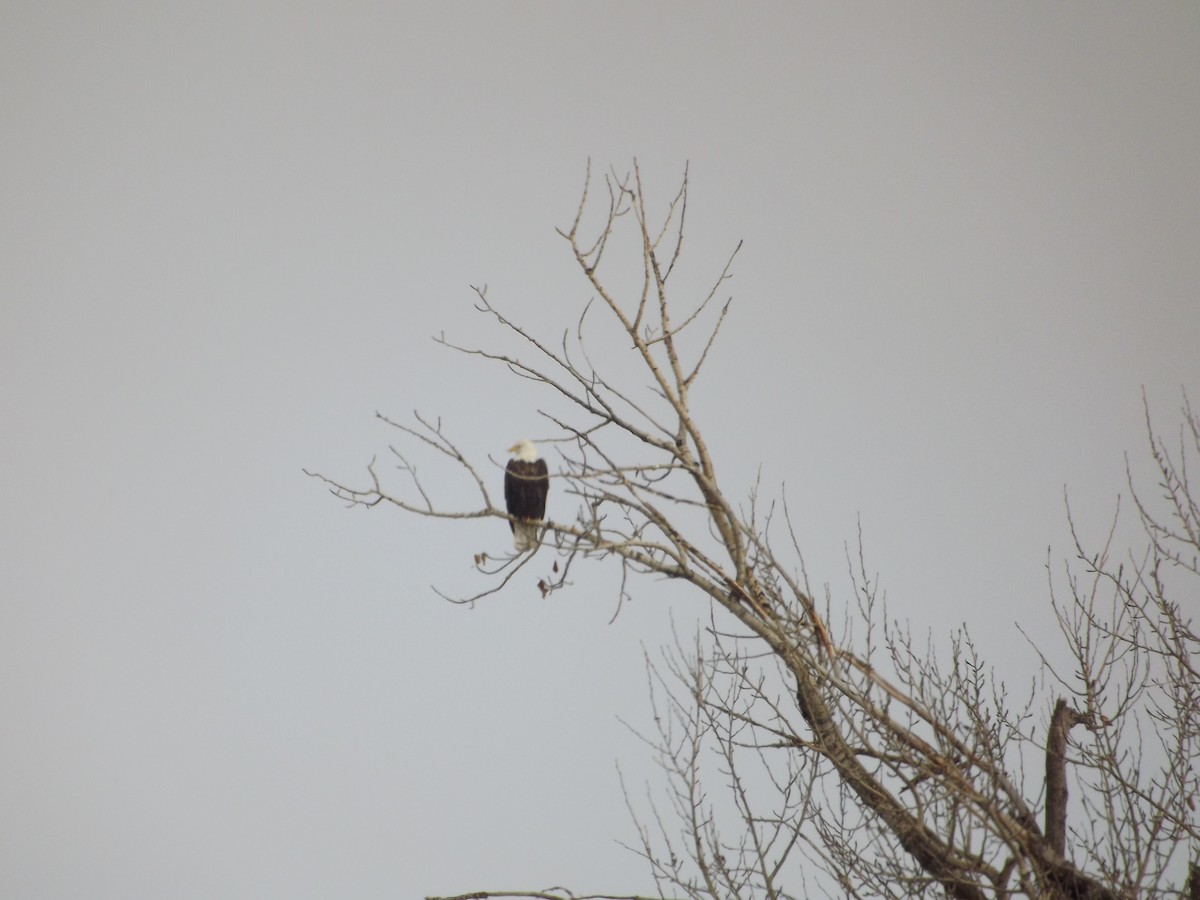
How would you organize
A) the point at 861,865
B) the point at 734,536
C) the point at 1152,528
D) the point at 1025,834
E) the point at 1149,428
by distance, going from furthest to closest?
the point at 1152,528, the point at 1149,428, the point at 861,865, the point at 734,536, the point at 1025,834

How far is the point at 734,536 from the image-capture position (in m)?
3.35

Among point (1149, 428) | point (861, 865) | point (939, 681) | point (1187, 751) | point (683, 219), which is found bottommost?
point (861, 865)

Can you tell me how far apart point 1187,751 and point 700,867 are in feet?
6.29

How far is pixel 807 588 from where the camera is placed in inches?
129

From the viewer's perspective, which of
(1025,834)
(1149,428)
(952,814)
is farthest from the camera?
(1149,428)

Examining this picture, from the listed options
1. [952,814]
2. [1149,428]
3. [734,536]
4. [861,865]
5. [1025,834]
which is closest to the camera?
[952,814]

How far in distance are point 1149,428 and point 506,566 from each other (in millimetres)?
2472

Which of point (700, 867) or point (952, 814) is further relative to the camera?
point (700, 867)

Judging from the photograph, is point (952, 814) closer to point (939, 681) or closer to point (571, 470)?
point (939, 681)

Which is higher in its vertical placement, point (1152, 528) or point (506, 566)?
point (1152, 528)

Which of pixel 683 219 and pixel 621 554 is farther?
pixel 683 219

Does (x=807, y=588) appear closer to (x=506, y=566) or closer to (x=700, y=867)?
(x=506, y=566)

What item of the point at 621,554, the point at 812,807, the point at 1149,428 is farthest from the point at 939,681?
the point at 621,554

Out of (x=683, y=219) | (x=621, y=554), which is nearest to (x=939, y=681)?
(x=621, y=554)
